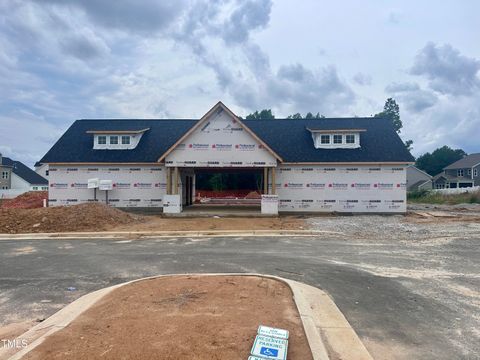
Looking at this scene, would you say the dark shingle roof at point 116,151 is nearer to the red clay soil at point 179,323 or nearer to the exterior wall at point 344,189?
the exterior wall at point 344,189

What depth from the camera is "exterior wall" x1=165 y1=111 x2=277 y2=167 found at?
2377cm

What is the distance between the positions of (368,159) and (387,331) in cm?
2081

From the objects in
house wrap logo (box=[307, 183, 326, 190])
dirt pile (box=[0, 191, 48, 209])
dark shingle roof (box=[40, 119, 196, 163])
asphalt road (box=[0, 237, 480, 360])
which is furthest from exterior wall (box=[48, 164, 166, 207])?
asphalt road (box=[0, 237, 480, 360])

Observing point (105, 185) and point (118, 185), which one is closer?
point (105, 185)

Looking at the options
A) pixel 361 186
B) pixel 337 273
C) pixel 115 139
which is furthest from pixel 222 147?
pixel 337 273

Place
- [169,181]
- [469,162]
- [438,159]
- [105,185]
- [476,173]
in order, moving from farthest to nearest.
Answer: [438,159] → [469,162] → [476,173] → [105,185] → [169,181]

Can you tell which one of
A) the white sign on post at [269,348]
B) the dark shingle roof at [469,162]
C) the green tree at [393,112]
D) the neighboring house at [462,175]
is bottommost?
the white sign on post at [269,348]

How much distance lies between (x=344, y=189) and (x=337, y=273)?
661 inches

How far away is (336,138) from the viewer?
1039 inches

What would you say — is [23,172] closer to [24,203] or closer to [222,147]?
[24,203]

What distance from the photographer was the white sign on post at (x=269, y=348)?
3924mm

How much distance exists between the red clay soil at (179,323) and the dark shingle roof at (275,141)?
19287mm

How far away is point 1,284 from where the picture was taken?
7898mm

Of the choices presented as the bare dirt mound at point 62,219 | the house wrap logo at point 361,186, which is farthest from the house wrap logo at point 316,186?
the bare dirt mound at point 62,219
